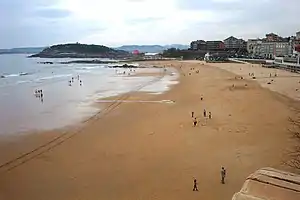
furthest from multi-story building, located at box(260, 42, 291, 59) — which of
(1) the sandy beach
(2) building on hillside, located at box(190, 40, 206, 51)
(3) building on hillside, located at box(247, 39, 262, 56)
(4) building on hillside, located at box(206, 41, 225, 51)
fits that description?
(1) the sandy beach

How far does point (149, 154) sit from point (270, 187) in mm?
14359

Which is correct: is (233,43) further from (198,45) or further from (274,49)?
(274,49)

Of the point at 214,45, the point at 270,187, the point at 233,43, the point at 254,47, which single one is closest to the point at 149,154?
the point at 270,187

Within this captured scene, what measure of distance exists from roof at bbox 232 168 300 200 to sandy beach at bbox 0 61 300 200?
10.1 metres

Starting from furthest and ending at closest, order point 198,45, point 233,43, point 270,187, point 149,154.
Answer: point 233,43 < point 198,45 < point 149,154 < point 270,187

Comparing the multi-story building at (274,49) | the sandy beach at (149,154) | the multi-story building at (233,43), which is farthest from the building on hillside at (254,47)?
the sandy beach at (149,154)

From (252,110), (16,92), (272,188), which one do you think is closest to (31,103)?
(16,92)

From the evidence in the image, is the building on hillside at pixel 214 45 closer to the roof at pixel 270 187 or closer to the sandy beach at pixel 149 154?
the sandy beach at pixel 149 154

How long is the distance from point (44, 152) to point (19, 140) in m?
2.91

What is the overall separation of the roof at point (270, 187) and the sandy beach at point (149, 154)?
1014 cm

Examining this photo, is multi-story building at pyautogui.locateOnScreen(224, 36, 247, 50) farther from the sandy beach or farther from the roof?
the roof

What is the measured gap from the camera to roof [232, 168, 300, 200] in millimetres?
1555

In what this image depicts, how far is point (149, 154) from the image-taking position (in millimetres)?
15820

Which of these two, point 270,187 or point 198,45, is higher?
point 198,45
